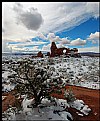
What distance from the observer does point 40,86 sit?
4684 mm

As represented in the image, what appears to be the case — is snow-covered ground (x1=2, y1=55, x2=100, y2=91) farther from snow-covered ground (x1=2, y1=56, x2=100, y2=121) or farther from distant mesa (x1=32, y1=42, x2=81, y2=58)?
distant mesa (x1=32, y1=42, x2=81, y2=58)

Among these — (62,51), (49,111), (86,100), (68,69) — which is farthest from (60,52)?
(49,111)

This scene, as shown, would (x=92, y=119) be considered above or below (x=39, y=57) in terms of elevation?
below

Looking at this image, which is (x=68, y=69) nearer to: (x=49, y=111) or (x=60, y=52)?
(x=60, y=52)

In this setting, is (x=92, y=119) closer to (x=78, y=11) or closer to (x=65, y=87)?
(x=65, y=87)

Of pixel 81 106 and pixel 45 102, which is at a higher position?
pixel 45 102

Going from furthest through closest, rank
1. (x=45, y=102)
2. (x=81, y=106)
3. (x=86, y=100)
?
(x=86, y=100)
(x=81, y=106)
(x=45, y=102)

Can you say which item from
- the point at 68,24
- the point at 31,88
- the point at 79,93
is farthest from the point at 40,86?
the point at 68,24

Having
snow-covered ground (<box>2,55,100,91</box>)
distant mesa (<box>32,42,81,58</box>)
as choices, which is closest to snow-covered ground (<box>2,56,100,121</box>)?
snow-covered ground (<box>2,55,100,91</box>)

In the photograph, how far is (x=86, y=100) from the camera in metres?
5.06

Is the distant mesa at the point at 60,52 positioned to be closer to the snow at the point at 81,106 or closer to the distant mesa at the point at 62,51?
the distant mesa at the point at 62,51

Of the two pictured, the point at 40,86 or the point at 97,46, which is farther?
the point at 97,46

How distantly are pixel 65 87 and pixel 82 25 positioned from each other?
1430 millimetres

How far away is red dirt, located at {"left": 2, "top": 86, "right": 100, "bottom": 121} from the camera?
4.56m
